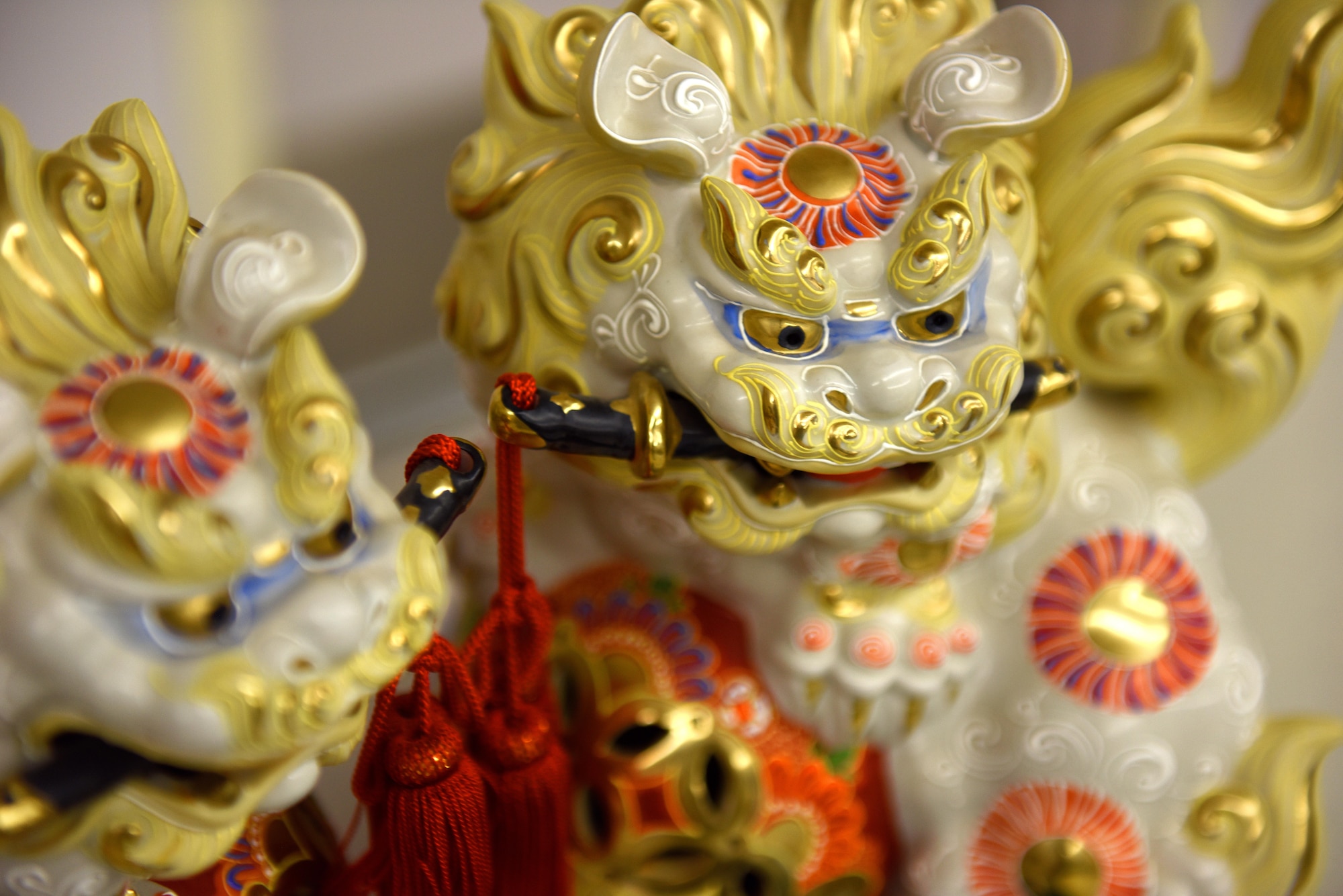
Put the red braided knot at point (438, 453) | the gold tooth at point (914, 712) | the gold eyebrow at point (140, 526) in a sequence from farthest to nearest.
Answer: the gold tooth at point (914, 712), the red braided knot at point (438, 453), the gold eyebrow at point (140, 526)

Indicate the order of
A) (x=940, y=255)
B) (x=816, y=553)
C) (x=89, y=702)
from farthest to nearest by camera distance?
(x=816, y=553) → (x=940, y=255) → (x=89, y=702)

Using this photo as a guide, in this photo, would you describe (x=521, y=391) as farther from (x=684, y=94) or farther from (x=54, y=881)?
(x=54, y=881)

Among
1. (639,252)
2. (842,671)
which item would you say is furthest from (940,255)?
(842,671)

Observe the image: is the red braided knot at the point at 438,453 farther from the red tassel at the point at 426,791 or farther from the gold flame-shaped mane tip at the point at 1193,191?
the gold flame-shaped mane tip at the point at 1193,191

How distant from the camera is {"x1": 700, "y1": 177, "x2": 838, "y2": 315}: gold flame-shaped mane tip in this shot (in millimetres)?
659

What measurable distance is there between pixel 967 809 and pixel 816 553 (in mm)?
262

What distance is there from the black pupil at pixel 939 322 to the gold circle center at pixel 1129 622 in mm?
310

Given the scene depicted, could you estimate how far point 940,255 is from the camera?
667 millimetres

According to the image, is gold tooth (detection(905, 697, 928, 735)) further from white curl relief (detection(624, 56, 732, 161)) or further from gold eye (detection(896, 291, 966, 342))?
white curl relief (detection(624, 56, 732, 161))

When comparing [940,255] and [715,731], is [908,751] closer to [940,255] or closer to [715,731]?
[715,731]

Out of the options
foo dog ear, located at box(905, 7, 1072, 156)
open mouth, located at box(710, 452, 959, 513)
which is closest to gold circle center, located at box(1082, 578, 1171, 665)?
open mouth, located at box(710, 452, 959, 513)

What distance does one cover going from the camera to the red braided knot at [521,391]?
65 cm

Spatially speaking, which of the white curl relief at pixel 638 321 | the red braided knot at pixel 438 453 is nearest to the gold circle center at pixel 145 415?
the red braided knot at pixel 438 453

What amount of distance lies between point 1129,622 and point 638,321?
0.43m
